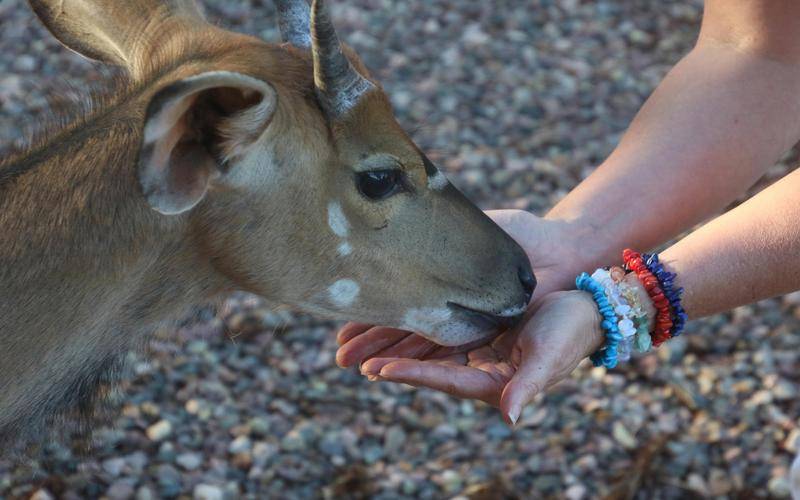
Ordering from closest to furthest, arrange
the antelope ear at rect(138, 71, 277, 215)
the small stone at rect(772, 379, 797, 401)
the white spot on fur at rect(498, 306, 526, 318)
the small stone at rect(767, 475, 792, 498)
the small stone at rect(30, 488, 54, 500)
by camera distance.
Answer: the antelope ear at rect(138, 71, 277, 215)
the white spot on fur at rect(498, 306, 526, 318)
the small stone at rect(30, 488, 54, 500)
the small stone at rect(767, 475, 792, 498)
the small stone at rect(772, 379, 797, 401)

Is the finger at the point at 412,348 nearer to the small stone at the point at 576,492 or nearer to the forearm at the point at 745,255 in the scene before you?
the forearm at the point at 745,255

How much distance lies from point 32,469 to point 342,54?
192cm

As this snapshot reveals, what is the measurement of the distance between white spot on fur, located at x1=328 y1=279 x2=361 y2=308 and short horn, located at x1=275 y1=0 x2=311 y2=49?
1.96 ft

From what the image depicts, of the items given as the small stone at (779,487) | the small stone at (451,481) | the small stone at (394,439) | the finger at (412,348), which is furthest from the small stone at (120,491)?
the small stone at (779,487)

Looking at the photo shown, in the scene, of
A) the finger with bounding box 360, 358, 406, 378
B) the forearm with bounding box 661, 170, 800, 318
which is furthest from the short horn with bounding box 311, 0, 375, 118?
the forearm with bounding box 661, 170, 800, 318

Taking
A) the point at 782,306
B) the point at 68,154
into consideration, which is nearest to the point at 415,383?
the point at 68,154

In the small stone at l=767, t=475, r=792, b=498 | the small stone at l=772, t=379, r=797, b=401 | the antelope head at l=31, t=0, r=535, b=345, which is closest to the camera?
the antelope head at l=31, t=0, r=535, b=345

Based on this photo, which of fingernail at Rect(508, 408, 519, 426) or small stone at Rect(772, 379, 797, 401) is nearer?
fingernail at Rect(508, 408, 519, 426)

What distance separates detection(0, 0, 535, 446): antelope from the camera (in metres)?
2.68

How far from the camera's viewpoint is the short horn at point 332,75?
2.62 m

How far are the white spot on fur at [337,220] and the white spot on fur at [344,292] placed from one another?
144mm

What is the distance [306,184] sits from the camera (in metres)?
2.78

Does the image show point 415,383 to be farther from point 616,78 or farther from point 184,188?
point 616,78

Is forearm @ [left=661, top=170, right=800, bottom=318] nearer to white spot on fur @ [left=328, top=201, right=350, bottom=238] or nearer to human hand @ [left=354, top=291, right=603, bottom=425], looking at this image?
human hand @ [left=354, top=291, right=603, bottom=425]
